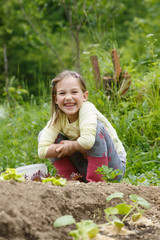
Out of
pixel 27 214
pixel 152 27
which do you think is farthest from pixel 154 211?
pixel 152 27

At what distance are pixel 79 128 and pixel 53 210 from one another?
153 centimetres

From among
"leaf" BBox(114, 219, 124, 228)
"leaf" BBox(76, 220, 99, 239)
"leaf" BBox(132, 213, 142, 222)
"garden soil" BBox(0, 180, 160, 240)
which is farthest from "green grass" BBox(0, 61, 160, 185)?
"leaf" BBox(76, 220, 99, 239)

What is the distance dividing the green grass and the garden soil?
134 cm

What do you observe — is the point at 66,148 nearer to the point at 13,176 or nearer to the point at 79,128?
the point at 79,128

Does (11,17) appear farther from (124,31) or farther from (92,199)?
(92,199)

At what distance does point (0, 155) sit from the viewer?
4.29 m

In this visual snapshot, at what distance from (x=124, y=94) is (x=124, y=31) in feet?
37.4

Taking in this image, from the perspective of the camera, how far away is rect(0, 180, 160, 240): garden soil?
1.43m

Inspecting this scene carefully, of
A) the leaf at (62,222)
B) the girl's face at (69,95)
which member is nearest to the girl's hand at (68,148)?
the girl's face at (69,95)

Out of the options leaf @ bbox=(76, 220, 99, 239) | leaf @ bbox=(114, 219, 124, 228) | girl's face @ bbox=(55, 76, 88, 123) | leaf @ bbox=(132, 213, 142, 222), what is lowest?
leaf @ bbox=(132, 213, 142, 222)

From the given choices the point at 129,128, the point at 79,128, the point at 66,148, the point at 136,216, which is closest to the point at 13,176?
the point at 136,216

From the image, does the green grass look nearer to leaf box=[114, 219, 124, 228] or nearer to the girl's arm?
the girl's arm

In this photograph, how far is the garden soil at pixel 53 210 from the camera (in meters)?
1.43

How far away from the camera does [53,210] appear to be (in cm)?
162
